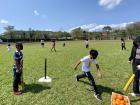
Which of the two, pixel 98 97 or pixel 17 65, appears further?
pixel 17 65

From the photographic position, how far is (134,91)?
7.70 metres

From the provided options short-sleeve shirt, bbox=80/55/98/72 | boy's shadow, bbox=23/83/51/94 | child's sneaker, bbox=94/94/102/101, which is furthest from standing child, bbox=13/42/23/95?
child's sneaker, bbox=94/94/102/101

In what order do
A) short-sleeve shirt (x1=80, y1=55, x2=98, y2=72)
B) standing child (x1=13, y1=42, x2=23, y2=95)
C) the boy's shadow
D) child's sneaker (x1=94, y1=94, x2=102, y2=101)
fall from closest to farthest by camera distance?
child's sneaker (x1=94, y1=94, x2=102, y2=101) → standing child (x1=13, y1=42, x2=23, y2=95) → short-sleeve shirt (x1=80, y1=55, x2=98, y2=72) → the boy's shadow

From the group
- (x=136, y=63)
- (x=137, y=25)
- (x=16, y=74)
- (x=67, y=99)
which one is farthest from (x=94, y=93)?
(x=137, y=25)

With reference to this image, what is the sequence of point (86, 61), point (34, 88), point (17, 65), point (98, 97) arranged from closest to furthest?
point (98, 97), point (17, 65), point (86, 61), point (34, 88)

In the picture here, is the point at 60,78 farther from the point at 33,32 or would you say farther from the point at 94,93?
the point at 33,32

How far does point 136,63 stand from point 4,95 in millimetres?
4483

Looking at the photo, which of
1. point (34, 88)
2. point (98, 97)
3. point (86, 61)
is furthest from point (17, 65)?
point (98, 97)

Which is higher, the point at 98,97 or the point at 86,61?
the point at 86,61

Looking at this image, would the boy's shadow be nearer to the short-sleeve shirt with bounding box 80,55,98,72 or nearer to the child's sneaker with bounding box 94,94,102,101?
the short-sleeve shirt with bounding box 80,55,98,72

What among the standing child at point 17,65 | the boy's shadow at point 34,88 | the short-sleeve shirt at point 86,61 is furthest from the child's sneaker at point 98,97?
the standing child at point 17,65

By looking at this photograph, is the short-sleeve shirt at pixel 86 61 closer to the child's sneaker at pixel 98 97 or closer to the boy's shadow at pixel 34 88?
the child's sneaker at pixel 98 97

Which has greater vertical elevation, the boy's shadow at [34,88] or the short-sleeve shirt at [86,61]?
the short-sleeve shirt at [86,61]

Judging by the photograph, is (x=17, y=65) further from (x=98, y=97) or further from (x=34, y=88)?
(x=98, y=97)
